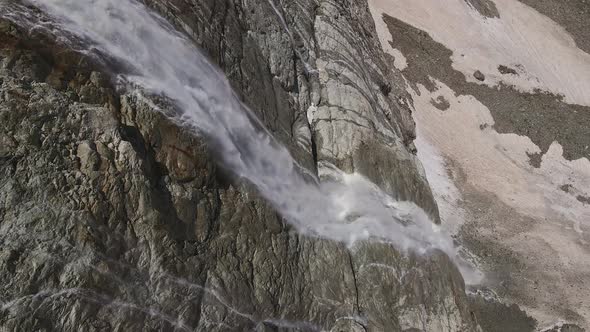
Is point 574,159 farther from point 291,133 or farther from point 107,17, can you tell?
point 107,17

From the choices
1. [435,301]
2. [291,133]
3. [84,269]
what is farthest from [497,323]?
[84,269]

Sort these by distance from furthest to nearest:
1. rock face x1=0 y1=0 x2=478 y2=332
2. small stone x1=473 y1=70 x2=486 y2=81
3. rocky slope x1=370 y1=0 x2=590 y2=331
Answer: small stone x1=473 y1=70 x2=486 y2=81
rocky slope x1=370 y1=0 x2=590 y2=331
rock face x1=0 y1=0 x2=478 y2=332

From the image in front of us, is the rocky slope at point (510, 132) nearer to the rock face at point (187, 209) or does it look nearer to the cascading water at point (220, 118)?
the rock face at point (187, 209)

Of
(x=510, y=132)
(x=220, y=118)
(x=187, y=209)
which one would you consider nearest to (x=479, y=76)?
(x=510, y=132)

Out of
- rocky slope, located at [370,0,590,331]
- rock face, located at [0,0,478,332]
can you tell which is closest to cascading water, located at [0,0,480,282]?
rock face, located at [0,0,478,332]

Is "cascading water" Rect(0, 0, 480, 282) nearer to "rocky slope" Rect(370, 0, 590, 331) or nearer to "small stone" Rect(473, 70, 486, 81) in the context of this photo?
"rocky slope" Rect(370, 0, 590, 331)
